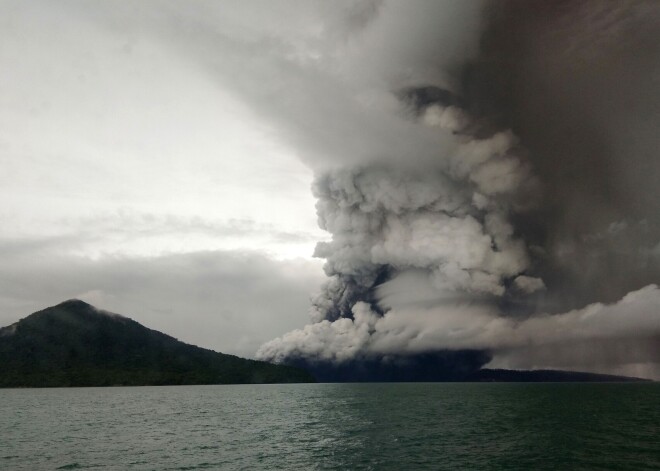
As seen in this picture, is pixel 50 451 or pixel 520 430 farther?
pixel 520 430

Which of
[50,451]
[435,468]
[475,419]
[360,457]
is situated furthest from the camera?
[475,419]

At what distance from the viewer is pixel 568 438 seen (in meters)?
70.1

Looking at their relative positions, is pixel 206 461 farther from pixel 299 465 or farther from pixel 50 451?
pixel 50 451

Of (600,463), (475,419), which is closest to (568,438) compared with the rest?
(600,463)

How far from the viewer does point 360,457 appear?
185 ft

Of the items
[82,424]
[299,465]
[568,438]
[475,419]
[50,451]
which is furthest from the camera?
[475,419]

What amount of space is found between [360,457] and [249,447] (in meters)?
17.7

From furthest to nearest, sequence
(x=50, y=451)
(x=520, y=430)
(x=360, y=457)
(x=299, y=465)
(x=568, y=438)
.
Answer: (x=520, y=430) → (x=568, y=438) → (x=50, y=451) → (x=360, y=457) → (x=299, y=465)

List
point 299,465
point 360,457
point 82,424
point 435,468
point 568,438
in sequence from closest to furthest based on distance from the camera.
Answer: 1. point 435,468
2. point 299,465
3. point 360,457
4. point 568,438
5. point 82,424

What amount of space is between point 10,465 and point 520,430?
250 feet

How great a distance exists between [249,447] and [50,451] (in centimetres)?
2661

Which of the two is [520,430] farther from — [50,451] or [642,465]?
[50,451]

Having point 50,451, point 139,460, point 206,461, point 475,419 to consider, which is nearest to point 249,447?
point 206,461

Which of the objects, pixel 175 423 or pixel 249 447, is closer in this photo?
pixel 249 447
